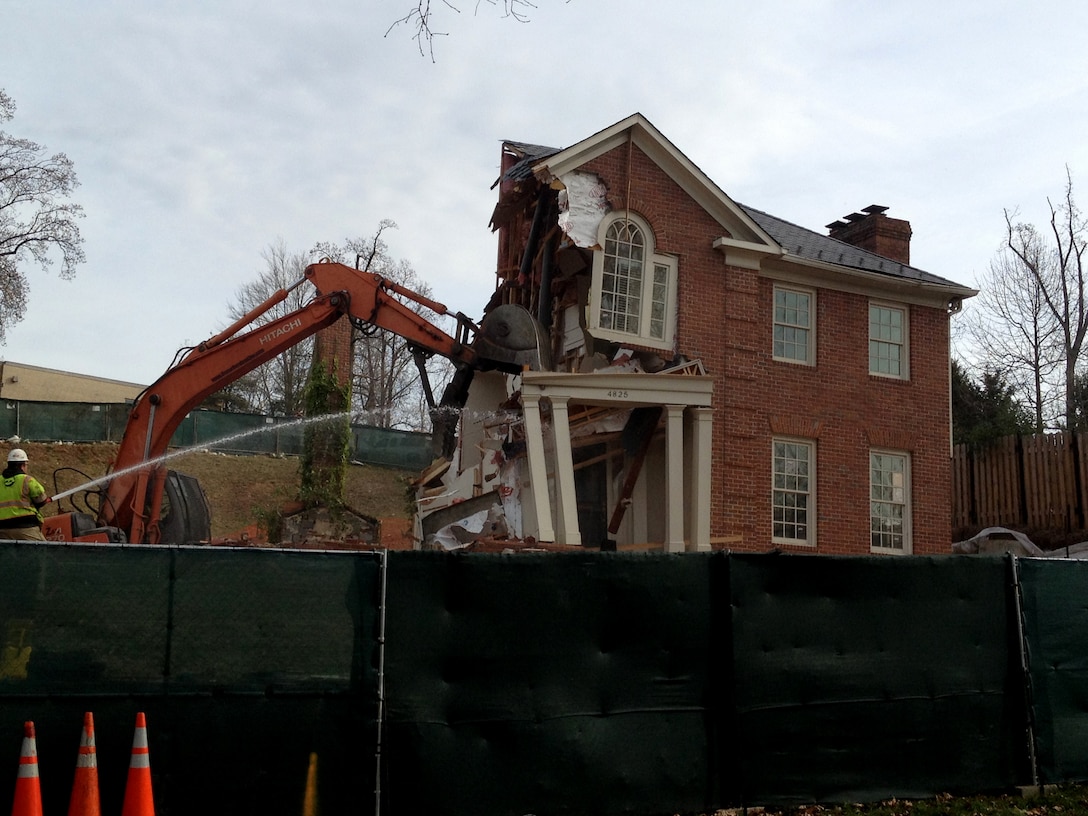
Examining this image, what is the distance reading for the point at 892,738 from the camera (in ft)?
29.5

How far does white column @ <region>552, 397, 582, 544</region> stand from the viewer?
1719 cm

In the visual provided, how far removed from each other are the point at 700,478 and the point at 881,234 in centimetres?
983

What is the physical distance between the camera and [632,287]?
19.1 m

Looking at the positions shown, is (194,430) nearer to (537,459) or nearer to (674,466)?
(537,459)

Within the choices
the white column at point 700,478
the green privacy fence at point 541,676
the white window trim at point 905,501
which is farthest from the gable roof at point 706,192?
the green privacy fence at point 541,676

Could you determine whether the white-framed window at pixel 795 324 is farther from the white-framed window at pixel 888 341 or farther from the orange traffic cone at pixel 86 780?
the orange traffic cone at pixel 86 780

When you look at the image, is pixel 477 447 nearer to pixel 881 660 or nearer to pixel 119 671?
pixel 881 660

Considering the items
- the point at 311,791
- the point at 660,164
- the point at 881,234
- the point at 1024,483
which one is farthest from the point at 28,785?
the point at 1024,483

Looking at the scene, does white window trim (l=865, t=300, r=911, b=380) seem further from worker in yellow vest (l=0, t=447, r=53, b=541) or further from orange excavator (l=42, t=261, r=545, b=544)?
worker in yellow vest (l=0, t=447, r=53, b=541)

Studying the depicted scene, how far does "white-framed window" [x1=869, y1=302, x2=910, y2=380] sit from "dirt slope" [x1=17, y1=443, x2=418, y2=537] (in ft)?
52.9

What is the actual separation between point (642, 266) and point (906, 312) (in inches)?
245

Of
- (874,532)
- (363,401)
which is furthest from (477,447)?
(363,401)

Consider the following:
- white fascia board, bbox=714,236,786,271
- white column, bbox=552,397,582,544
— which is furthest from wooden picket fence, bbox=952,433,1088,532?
white column, bbox=552,397,582,544

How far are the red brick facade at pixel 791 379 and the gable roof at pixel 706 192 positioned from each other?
0.49ft
